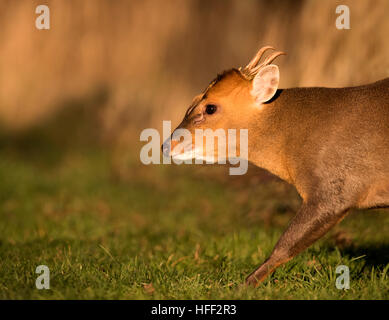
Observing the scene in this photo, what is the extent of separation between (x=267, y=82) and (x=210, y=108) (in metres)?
0.49

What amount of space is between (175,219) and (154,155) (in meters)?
2.06

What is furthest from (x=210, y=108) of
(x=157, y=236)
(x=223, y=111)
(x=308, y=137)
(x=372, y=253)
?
(x=157, y=236)

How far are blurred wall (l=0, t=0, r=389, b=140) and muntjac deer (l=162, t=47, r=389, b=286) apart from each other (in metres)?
2.01

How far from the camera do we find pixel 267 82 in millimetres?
4531

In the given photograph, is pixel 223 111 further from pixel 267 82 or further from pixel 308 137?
pixel 308 137

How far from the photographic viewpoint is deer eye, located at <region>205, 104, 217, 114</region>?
4656 mm

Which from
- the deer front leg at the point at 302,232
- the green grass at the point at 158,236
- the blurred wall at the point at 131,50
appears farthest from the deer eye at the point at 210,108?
the blurred wall at the point at 131,50

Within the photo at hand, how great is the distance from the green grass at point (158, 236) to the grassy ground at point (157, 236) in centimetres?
1

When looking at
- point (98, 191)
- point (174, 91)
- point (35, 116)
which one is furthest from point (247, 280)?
point (35, 116)

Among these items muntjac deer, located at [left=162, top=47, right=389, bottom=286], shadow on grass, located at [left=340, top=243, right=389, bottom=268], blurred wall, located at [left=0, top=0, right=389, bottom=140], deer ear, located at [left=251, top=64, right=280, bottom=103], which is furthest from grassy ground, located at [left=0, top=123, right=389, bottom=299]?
deer ear, located at [left=251, top=64, right=280, bottom=103]

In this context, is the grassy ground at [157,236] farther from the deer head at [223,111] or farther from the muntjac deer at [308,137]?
the deer head at [223,111]

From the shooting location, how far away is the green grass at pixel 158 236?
408 cm

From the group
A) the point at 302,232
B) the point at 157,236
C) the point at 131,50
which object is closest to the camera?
the point at 302,232

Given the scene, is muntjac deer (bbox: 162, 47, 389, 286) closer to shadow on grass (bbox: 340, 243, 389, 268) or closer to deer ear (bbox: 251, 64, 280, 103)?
deer ear (bbox: 251, 64, 280, 103)
